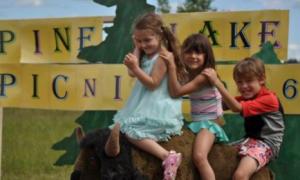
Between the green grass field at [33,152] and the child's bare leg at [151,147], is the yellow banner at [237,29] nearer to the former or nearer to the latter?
the green grass field at [33,152]

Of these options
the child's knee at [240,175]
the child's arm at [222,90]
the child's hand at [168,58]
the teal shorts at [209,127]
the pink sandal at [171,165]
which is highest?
the child's hand at [168,58]

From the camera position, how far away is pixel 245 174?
397 cm

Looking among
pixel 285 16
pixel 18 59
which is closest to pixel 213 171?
pixel 285 16

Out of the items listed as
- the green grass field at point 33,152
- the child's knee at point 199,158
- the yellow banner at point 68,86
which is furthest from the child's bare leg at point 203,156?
the green grass field at point 33,152

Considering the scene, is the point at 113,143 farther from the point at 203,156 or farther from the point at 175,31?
the point at 175,31

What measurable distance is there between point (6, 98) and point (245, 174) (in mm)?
2988

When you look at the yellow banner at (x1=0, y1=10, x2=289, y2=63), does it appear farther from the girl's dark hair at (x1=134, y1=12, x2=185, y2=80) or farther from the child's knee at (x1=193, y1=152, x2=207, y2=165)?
the child's knee at (x1=193, y1=152, x2=207, y2=165)

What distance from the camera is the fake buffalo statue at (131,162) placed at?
12.2 ft

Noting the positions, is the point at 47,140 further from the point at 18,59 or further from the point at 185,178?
the point at 185,178

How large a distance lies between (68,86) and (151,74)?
Answer: 2282 mm

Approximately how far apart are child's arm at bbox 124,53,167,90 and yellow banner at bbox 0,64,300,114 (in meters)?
1.87

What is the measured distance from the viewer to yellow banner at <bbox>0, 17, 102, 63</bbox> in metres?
5.98

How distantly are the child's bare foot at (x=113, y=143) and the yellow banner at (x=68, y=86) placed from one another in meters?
2.12

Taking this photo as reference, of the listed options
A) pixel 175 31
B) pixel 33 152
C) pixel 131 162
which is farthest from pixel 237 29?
pixel 33 152
